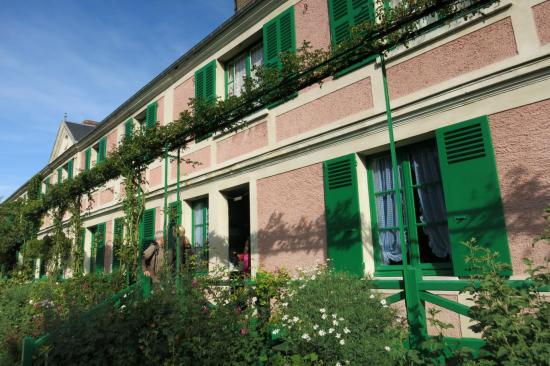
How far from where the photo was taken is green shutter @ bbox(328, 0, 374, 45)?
5812mm

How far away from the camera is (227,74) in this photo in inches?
347

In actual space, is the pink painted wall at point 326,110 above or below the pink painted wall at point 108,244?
above

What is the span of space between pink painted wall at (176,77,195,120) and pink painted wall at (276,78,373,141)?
3.41m

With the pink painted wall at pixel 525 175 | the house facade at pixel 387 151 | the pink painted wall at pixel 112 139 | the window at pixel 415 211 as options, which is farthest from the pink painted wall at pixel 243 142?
the pink painted wall at pixel 112 139

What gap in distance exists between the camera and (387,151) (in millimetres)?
5523

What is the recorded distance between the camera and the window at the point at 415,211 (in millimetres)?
4855

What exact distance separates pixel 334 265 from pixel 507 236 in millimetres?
2313

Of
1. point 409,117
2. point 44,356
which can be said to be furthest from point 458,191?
point 44,356

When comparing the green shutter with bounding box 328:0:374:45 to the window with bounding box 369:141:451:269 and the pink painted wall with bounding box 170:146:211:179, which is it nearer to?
the window with bounding box 369:141:451:269

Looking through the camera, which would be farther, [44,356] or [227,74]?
[227,74]

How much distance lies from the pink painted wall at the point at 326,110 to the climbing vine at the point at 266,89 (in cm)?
49

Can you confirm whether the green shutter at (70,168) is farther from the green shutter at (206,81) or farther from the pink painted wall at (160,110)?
the green shutter at (206,81)

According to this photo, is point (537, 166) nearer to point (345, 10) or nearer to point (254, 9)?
point (345, 10)

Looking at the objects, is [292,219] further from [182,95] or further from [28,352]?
[182,95]
